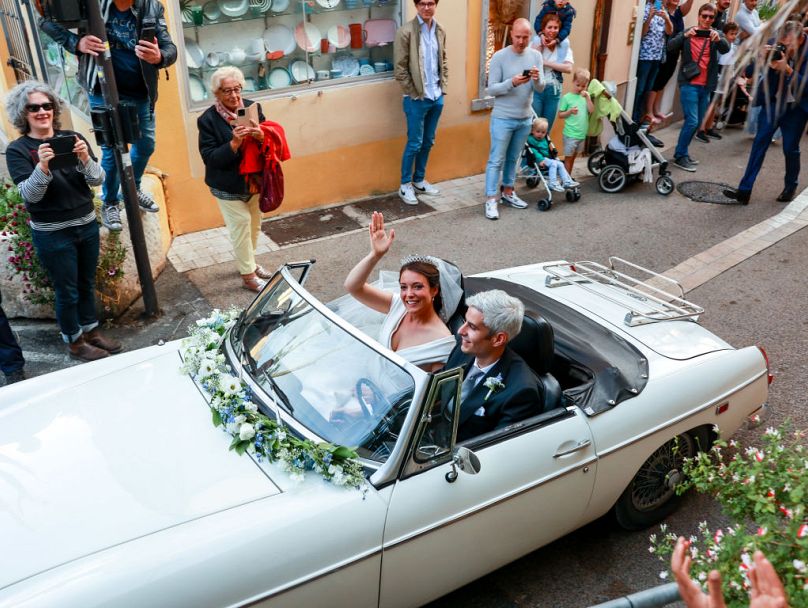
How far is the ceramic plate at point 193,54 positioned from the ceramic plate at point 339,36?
61.2 inches

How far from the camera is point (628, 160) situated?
9516mm

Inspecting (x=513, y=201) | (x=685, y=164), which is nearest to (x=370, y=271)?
(x=513, y=201)

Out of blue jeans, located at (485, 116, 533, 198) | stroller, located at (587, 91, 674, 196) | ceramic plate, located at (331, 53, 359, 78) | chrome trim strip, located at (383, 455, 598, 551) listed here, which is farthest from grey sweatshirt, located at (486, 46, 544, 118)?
chrome trim strip, located at (383, 455, 598, 551)

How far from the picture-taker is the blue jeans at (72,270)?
5547 mm

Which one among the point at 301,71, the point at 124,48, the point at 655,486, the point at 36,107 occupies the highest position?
the point at 124,48

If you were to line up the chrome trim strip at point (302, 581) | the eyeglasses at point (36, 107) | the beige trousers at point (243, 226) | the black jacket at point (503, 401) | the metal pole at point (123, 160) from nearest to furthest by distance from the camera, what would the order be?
1. the chrome trim strip at point (302, 581)
2. the black jacket at point (503, 401)
3. the eyeglasses at point (36, 107)
4. the metal pole at point (123, 160)
5. the beige trousers at point (243, 226)

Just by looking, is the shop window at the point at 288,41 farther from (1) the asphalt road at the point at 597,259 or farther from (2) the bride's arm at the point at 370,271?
(2) the bride's arm at the point at 370,271

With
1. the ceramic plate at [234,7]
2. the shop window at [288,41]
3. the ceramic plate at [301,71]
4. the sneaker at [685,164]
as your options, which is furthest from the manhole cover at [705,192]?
the ceramic plate at [234,7]

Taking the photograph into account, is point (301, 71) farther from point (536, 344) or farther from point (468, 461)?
point (468, 461)

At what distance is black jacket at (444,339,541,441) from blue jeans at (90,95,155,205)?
4155mm

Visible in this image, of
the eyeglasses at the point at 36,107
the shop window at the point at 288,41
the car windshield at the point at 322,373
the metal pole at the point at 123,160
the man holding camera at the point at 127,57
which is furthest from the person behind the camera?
the shop window at the point at 288,41

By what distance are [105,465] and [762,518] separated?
102 inches

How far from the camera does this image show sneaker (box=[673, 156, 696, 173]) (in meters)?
10.7

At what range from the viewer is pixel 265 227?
338 inches
